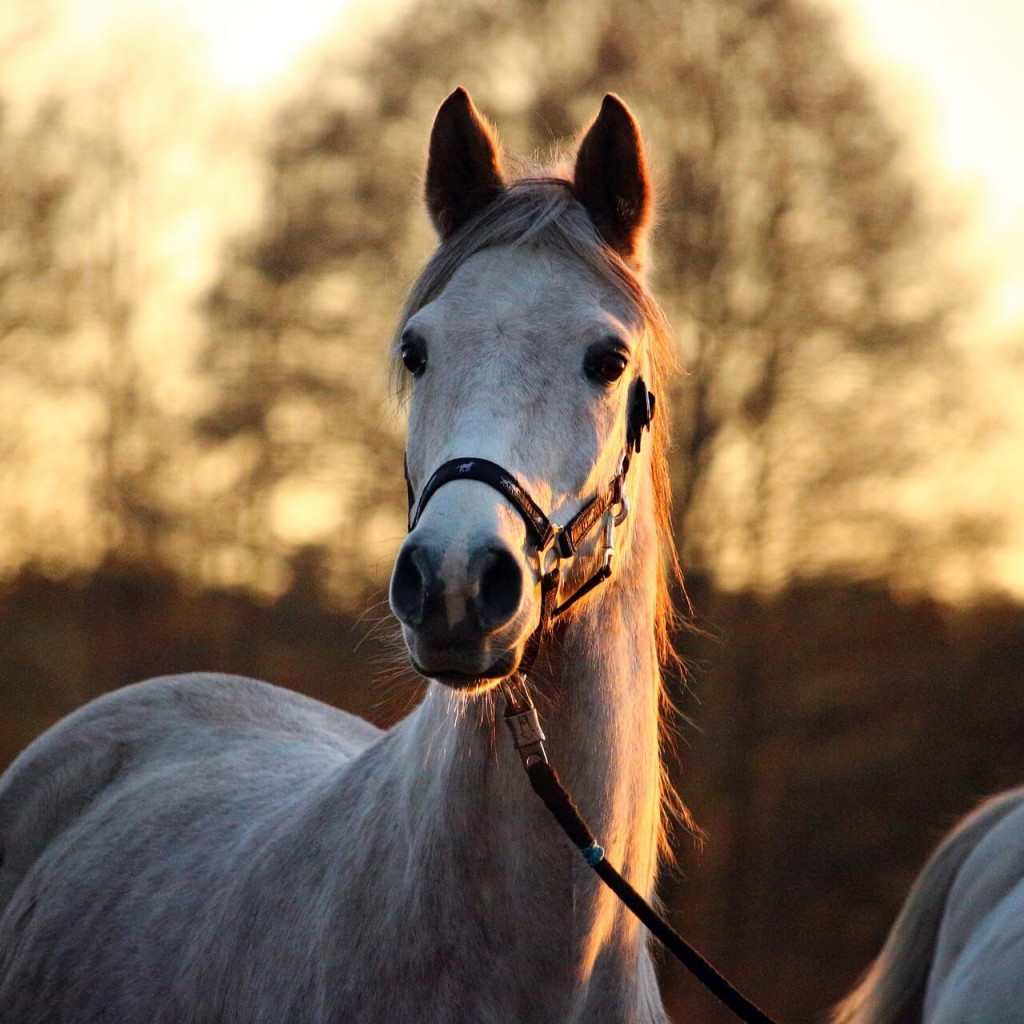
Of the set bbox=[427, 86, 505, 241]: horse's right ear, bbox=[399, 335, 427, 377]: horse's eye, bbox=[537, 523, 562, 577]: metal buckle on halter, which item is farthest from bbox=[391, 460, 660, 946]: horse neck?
bbox=[427, 86, 505, 241]: horse's right ear

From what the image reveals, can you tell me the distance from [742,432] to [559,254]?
7024 millimetres

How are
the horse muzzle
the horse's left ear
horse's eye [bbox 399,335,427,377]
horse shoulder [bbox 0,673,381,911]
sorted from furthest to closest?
horse shoulder [bbox 0,673,381,911], the horse's left ear, horse's eye [bbox 399,335,427,377], the horse muzzle

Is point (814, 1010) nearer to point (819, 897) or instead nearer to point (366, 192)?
point (819, 897)

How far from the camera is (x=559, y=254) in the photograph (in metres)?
3.14

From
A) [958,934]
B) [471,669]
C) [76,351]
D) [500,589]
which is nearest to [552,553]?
[500,589]

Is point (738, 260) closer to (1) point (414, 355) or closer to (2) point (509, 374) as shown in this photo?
(1) point (414, 355)

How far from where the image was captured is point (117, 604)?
12.9 metres

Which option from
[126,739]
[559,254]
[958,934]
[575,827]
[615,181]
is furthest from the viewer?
[126,739]

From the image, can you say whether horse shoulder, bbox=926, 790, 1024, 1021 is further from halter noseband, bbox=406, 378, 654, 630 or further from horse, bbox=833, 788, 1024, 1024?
halter noseband, bbox=406, 378, 654, 630

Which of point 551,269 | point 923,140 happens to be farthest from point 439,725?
point 923,140

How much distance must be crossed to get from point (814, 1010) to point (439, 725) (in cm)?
904

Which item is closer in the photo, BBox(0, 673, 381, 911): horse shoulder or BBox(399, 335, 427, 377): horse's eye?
BBox(399, 335, 427, 377): horse's eye

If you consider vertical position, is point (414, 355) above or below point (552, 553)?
above

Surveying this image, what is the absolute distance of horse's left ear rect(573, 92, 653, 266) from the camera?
10.8ft
